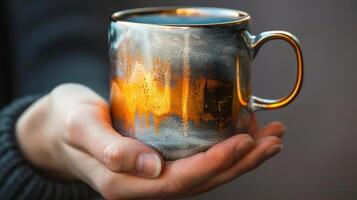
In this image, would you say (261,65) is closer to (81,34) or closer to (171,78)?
(81,34)

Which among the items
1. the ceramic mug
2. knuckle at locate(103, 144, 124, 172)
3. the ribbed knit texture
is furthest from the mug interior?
the ribbed knit texture

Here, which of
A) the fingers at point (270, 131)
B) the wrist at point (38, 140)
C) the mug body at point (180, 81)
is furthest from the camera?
the wrist at point (38, 140)

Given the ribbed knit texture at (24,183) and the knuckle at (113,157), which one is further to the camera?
the ribbed knit texture at (24,183)

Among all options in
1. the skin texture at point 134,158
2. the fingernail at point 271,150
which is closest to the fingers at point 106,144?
the skin texture at point 134,158

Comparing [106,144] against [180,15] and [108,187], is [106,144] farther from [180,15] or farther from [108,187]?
[180,15]

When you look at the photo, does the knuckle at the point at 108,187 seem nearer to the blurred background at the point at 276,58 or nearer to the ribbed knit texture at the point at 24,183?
the ribbed knit texture at the point at 24,183

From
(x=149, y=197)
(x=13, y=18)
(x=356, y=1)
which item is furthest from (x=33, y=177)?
(x=356, y=1)
